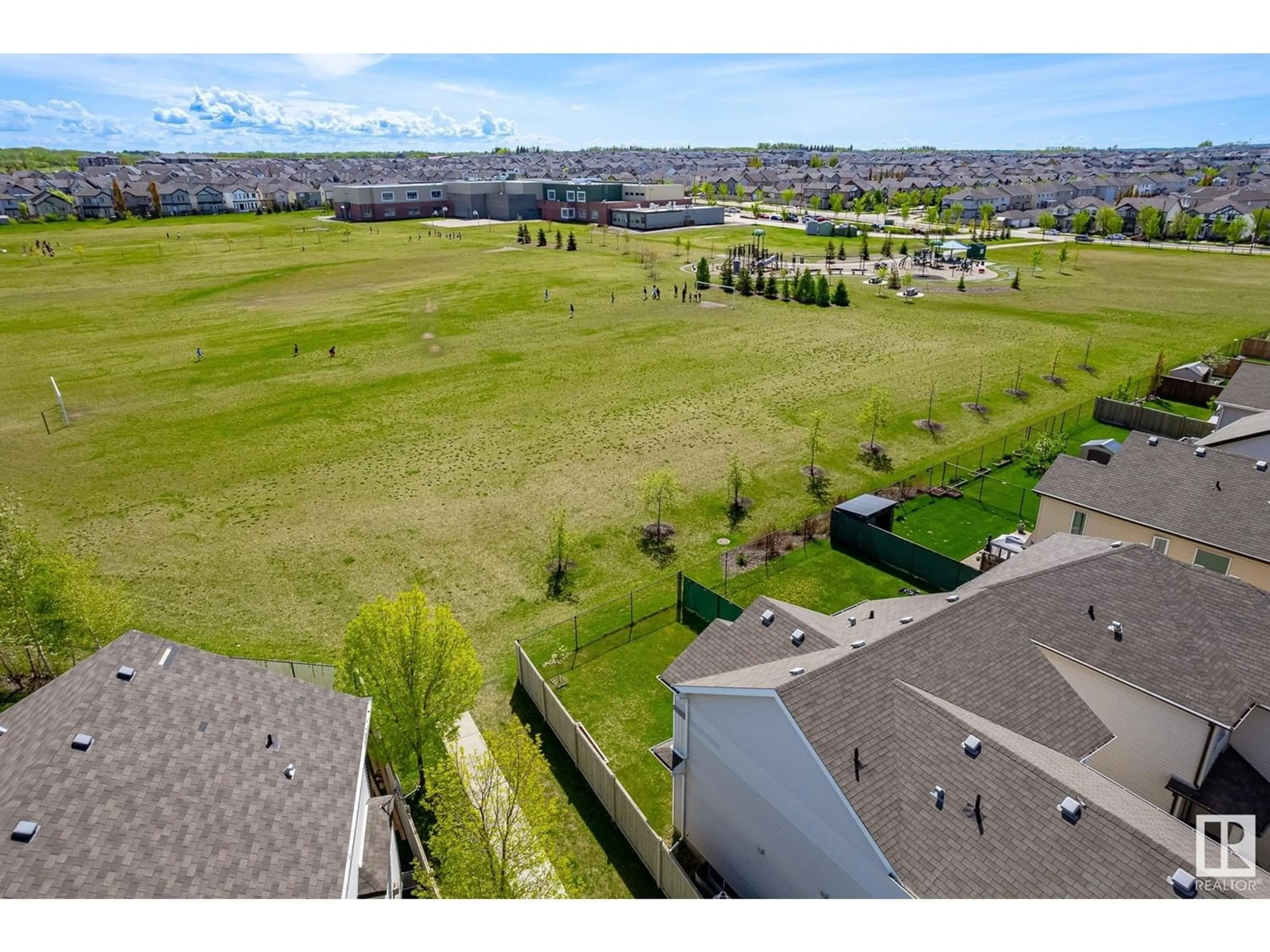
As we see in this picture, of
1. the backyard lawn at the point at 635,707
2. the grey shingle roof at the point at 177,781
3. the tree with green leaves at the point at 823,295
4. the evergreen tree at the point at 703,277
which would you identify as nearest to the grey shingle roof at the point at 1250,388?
the backyard lawn at the point at 635,707

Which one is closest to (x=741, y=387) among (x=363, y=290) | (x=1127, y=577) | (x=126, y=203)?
(x=1127, y=577)

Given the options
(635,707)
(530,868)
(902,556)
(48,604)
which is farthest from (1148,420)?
(48,604)

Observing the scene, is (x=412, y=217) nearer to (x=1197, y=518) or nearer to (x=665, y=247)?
(x=665, y=247)

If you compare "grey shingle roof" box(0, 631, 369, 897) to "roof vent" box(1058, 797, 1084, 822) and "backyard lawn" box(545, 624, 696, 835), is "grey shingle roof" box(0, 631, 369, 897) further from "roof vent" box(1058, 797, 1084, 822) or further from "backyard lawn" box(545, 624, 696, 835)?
"roof vent" box(1058, 797, 1084, 822)

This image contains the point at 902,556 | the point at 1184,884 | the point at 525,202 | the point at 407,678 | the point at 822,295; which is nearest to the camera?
the point at 1184,884

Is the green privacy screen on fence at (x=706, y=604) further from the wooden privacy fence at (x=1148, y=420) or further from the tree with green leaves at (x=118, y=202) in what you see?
the tree with green leaves at (x=118, y=202)

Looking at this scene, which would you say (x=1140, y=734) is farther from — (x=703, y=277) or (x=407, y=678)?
(x=703, y=277)

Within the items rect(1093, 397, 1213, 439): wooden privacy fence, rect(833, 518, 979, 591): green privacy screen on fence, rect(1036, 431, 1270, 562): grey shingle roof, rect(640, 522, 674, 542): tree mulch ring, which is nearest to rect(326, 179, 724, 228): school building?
rect(1093, 397, 1213, 439): wooden privacy fence
